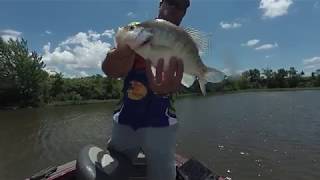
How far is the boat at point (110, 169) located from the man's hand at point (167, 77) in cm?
113

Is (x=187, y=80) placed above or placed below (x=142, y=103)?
above

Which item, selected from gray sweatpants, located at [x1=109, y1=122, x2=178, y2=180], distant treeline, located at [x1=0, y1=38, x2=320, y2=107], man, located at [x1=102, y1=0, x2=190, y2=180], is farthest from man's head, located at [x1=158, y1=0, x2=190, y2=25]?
distant treeline, located at [x1=0, y1=38, x2=320, y2=107]

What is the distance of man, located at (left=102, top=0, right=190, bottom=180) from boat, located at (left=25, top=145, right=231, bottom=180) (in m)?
0.14

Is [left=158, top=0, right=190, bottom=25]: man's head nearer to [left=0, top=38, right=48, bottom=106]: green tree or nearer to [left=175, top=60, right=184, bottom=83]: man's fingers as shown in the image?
[left=175, top=60, right=184, bottom=83]: man's fingers

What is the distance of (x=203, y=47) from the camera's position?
3.45 m

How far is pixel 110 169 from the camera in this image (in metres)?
4.36

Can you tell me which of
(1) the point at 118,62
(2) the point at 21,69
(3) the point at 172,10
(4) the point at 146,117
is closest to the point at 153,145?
(4) the point at 146,117

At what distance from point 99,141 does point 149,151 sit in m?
16.5

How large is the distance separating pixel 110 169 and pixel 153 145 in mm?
522

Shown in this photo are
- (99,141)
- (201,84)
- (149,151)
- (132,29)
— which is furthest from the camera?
(99,141)

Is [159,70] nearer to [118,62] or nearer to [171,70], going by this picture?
[171,70]

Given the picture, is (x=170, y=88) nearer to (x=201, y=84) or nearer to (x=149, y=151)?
(x=201, y=84)

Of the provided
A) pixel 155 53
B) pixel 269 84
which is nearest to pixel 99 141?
pixel 155 53

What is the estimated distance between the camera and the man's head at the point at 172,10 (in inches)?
158
